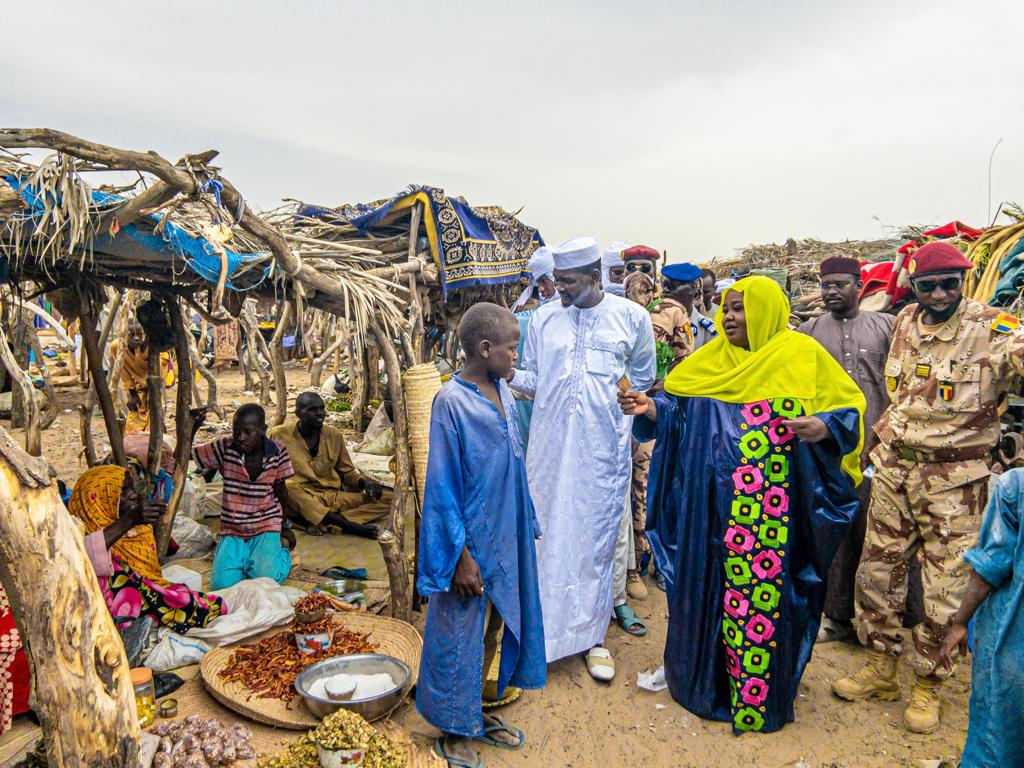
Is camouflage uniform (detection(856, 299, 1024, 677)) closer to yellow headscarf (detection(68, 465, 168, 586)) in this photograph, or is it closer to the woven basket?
the woven basket

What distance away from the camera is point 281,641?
3.99 meters

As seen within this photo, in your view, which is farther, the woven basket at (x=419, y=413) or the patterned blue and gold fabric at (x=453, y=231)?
the patterned blue and gold fabric at (x=453, y=231)

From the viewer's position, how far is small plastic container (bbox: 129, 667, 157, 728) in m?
3.20

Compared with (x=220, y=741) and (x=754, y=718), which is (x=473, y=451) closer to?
(x=220, y=741)

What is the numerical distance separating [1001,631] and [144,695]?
367 cm

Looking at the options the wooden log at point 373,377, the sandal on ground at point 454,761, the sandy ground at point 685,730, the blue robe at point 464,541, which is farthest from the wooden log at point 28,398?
the wooden log at point 373,377

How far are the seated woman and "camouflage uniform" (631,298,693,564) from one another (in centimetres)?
304

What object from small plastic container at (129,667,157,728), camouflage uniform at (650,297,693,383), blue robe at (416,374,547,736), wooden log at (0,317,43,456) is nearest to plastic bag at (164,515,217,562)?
wooden log at (0,317,43,456)

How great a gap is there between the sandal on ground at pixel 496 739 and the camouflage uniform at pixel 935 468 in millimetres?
1950

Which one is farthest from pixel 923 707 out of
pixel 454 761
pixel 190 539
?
pixel 190 539

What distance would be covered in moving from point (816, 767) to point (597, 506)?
64.4 inches

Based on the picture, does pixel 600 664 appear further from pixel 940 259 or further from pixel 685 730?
Result: pixel 940 259

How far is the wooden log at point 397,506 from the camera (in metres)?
4.14

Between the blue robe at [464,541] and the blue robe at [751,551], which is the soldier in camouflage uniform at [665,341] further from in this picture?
the blue robe at [464,541]
